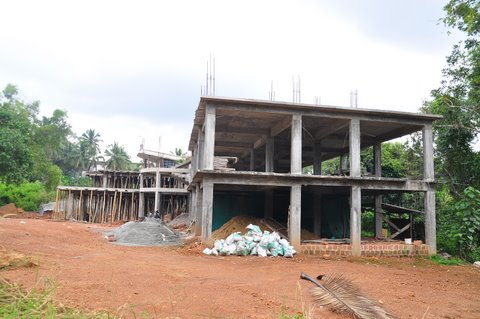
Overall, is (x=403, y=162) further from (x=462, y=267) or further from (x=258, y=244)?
(x=258, y=244)

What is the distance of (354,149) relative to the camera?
14516 millimetres

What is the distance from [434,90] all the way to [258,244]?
36.3ft

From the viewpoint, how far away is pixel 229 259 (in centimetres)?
1196

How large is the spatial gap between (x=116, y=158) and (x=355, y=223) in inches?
1634

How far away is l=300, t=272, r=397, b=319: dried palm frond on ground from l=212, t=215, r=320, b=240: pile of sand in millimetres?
9576

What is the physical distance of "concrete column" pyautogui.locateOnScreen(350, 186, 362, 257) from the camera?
1392 centimetres

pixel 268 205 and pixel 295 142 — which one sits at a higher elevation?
pixel 295 142

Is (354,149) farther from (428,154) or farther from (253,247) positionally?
(253,247)

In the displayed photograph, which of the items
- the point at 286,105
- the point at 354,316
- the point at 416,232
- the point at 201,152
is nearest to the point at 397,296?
the point at 354,316

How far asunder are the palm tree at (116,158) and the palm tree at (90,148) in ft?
13.5

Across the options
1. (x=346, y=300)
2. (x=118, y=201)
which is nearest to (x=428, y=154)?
(x=346, y=300)

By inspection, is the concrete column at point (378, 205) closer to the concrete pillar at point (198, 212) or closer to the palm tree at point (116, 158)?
the concrete pillar at point (198, 212)

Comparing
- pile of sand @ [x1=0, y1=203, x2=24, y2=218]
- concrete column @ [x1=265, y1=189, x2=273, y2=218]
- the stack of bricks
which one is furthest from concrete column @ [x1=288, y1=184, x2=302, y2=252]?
pile of sand @ [x1=0, y1=203, x2=24, y2=218]

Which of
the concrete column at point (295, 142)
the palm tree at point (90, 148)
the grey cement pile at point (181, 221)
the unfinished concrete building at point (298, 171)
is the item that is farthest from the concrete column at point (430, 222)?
the palm tree at point (90, 148)
